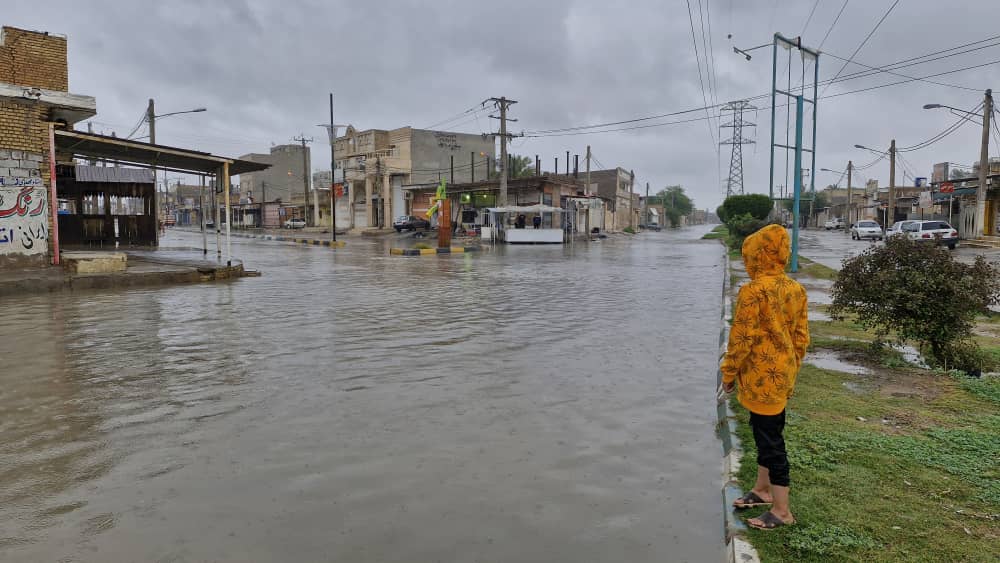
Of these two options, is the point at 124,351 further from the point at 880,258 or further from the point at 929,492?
the point at 880,258

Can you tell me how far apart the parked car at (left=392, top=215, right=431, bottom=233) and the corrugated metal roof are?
81.4ft

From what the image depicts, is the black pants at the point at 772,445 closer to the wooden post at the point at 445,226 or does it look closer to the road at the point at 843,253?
the road at the point at 843,253

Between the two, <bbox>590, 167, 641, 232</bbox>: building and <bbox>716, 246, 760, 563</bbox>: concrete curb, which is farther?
→ <bbox>590, 167, 641, 232</bbox>: building

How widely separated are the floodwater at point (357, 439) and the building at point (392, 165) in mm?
51532

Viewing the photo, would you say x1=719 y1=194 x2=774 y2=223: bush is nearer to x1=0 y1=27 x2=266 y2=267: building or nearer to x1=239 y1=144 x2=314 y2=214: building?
x1=0 y1=27 x2=266 y2=267: building

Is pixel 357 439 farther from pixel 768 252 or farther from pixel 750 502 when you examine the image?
pixel 768 252

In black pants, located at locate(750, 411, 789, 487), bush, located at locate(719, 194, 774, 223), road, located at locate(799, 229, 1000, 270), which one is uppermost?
bush, located at locate(719, 194, 774, 223)

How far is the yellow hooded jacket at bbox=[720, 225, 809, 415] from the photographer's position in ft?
12.4

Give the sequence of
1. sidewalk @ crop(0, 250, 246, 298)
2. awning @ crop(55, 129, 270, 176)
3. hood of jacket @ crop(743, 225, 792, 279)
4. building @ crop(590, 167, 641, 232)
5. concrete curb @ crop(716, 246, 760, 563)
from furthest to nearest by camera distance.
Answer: building @ crop(590, 167, 641, 232)
awning @ crop(55, 129, 270, 176)
sidewalk @ crop(0, 250, 246, 298)
hood of jacket @ crop(743, 225, 792, 279)
concrete curb @ crop(716, 246, 760, 563)

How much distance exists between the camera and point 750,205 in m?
46.5

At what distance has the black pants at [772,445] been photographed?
3.67 meters

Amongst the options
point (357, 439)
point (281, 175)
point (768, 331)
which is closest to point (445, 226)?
point (357, 439)

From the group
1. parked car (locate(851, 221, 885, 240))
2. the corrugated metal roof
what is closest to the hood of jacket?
the corrugated metal roof

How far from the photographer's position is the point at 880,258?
7973 millimetres
